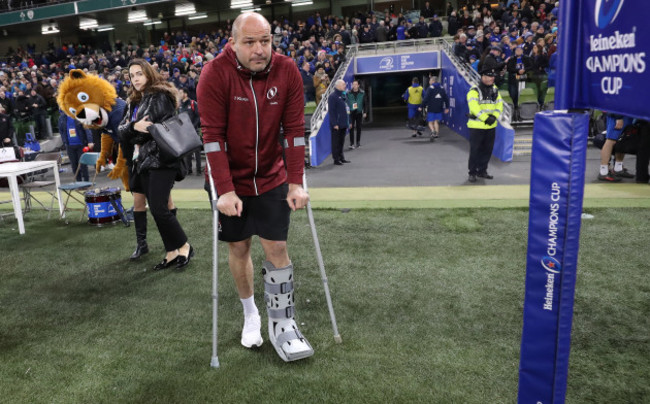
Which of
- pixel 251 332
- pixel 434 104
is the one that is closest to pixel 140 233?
pixel 251 332

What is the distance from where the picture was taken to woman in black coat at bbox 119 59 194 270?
155 inches

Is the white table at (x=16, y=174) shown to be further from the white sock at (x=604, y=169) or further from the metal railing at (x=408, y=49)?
the metal railing at (x=408, y=49)

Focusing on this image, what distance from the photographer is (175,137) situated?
3.66m

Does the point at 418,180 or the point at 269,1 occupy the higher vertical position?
the point at 269,1

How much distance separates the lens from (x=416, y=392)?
238 centimetres

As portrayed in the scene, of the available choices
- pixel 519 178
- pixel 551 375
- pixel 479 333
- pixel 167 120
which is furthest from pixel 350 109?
pixel 551 375

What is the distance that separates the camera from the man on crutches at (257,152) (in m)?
2.44

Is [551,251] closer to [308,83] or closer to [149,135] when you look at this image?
[149,135]

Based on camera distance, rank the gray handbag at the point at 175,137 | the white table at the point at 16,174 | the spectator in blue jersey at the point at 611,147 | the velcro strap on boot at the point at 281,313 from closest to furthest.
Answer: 1. the velcro strap on boot at the point at 281,313
2. the gray handbag at the point at 175,137
3. the white table at the point at 16,174
4. the spectator in blue jersey at the point at 611,147

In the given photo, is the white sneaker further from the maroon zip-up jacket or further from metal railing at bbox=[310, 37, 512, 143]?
metal railing at bbox=[310, 37, 512, 143]

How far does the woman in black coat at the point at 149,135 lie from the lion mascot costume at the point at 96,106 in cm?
75

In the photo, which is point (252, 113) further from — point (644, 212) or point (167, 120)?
point (644, 212)

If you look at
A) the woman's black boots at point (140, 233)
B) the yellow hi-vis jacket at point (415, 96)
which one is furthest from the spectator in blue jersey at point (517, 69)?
the woman's black boots at point (140, 233)

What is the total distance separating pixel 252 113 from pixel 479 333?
1.97 metres
